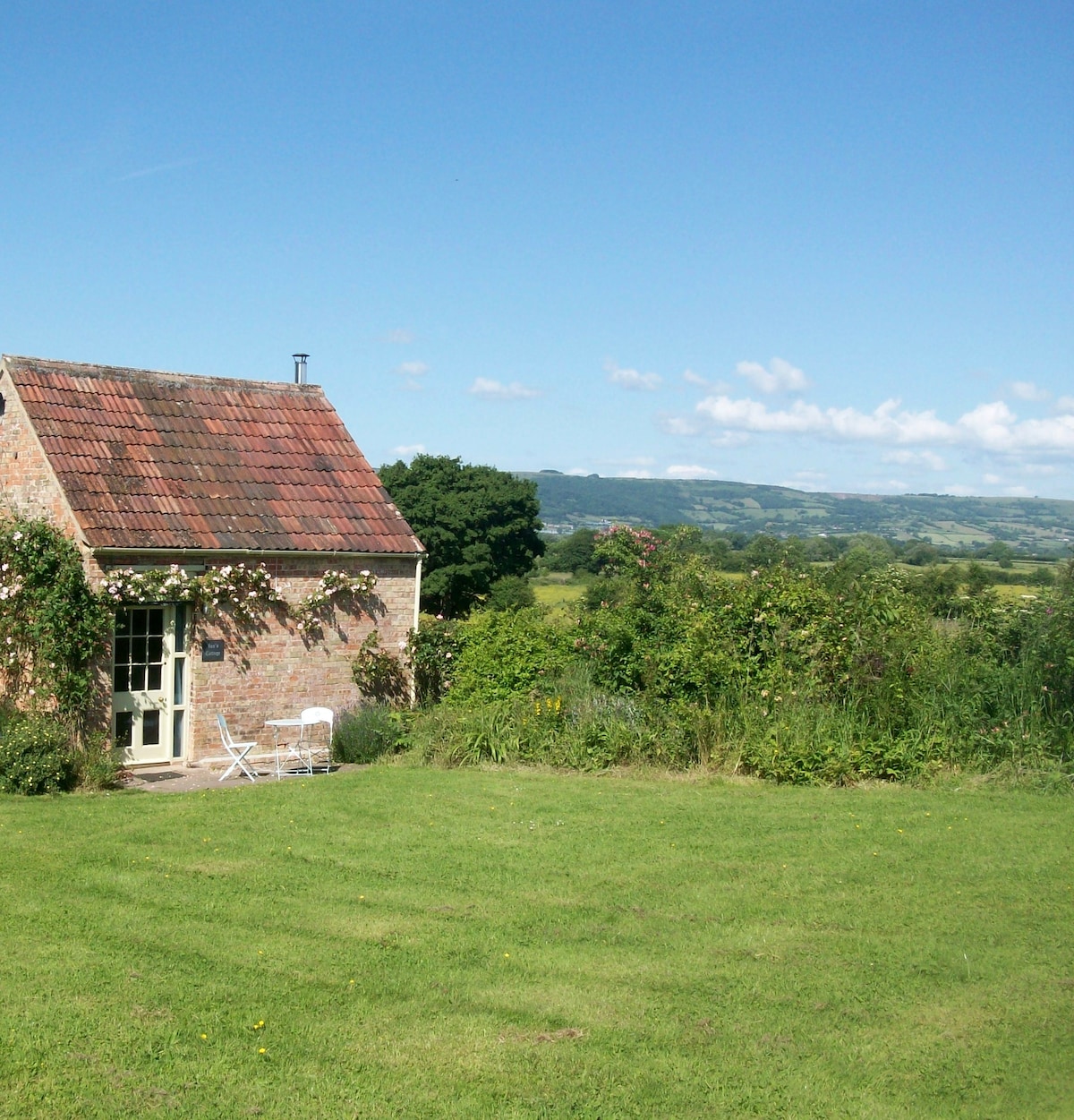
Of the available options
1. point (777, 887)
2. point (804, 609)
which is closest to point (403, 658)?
point (804, 609)

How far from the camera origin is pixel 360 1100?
18.2 feet

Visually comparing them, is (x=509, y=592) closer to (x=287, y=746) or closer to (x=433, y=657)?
(x=433, y=657)

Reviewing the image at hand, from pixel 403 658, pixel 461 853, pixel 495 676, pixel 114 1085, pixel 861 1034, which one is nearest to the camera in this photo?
pixel 114 1085

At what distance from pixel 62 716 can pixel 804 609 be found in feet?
31.4

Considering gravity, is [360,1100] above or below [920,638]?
below

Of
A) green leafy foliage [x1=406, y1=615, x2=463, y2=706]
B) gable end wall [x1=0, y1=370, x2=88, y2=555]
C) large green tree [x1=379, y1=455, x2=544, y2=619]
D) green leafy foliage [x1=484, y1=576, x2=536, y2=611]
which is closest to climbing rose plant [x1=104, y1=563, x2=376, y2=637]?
gable end wall [x1=0, y1=370, x2=88, y2=555]

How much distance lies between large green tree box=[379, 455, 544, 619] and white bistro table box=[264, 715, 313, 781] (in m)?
30.9

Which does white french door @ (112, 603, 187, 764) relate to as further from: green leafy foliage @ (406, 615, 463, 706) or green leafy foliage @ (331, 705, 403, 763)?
green leafy foliage @ (406, 615, 463, 706)

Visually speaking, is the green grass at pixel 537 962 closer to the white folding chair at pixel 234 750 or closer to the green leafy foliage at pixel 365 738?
the white folding chair at pixel 234 750

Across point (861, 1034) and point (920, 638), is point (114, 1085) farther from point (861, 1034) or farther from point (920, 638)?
point (920, 638)

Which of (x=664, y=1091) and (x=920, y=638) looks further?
(x=920, y=638)

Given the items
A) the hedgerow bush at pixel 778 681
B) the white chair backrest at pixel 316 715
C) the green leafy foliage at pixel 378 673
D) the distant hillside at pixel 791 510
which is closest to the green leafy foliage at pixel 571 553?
the distant hillside at pixel 791 510

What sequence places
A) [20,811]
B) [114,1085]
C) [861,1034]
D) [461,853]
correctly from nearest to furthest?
[114,1085], [861,1034], [461,853], [20,811]

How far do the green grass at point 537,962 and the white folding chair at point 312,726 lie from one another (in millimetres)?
3106
